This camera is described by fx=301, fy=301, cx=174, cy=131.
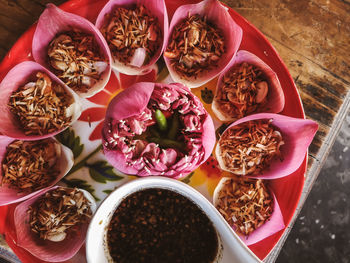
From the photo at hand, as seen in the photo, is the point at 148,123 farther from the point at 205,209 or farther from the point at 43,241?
the point at 43,241

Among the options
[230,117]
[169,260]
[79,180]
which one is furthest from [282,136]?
[79,180]

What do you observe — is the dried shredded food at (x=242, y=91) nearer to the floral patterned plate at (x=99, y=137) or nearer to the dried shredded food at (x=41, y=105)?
the floral patterned plate at (x=99, y=137)

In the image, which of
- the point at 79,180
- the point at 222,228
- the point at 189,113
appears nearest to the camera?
the point at 222,228

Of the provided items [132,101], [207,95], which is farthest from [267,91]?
[132,101]

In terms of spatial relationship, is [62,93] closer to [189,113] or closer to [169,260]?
[189,113]

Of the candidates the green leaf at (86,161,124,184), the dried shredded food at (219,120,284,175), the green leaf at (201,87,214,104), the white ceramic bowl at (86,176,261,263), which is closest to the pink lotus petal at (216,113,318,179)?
the dried shredded food at (219,120,284,175)

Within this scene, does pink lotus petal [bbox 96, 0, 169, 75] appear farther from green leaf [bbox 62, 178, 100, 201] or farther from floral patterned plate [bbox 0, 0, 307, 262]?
green leaf [bbox 62, 178, 100, 201]

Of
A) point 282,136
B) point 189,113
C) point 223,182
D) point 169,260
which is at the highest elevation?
point 189,113
